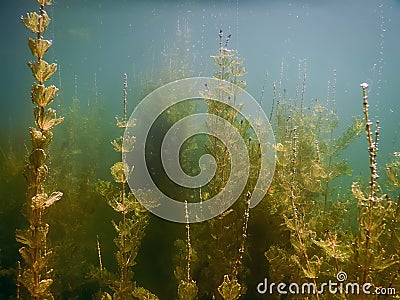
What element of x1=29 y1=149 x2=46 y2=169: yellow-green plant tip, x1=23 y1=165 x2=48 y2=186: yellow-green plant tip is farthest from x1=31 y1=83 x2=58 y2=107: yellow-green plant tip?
x1=23 y1=165 x2=48 y2=186: yellow-green plant tip

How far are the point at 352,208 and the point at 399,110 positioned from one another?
20.5 m

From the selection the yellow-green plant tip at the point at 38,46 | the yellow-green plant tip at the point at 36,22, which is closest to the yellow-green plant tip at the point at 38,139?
the yellow-green plant tip at the point at 38,46

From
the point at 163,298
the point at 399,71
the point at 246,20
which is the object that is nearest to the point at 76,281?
the point at 163,298

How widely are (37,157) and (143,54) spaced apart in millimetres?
10802

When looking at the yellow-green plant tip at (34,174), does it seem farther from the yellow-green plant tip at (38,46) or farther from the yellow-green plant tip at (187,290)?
the yellow-green plant tip at (187,290)

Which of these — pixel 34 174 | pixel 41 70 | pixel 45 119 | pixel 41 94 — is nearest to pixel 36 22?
pixel 41 70

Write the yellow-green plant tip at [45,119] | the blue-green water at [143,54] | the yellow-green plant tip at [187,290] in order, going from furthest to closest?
the blue-green water at [143,54], the yellow-green plant tip at [187,290], the yellow-green plant tip at [45,119]

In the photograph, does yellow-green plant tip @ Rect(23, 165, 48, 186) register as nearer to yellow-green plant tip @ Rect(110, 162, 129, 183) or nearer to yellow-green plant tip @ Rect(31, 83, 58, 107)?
yellow-green plant tip @ Rect(31, 83, 58, 107)

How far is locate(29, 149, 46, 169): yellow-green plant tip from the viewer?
8.29 ft

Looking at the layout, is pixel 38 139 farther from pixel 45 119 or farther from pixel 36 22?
pixel 36 22

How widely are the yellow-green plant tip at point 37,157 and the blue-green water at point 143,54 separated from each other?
3629mm

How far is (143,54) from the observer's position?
1267 centimetres

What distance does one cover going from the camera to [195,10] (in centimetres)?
1066

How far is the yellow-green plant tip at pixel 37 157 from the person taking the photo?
253 cm
